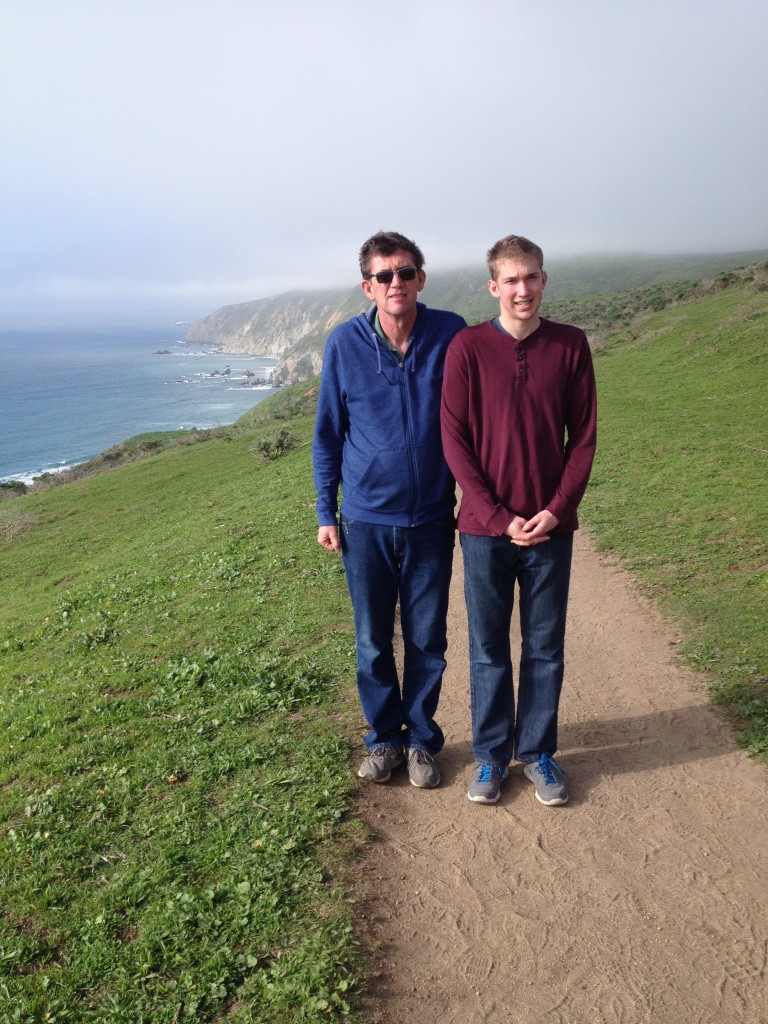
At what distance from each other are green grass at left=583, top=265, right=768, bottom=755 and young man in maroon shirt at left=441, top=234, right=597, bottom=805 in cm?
Answer: 242

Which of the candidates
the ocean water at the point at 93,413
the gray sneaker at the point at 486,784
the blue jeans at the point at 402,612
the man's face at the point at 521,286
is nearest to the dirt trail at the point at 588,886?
the gray sneaker at the point at 486,784

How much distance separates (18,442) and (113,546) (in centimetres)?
10392

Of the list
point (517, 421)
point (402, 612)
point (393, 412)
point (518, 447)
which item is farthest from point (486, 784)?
point (393, 412)

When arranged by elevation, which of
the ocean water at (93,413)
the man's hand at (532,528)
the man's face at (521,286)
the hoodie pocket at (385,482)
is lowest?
the ocean water at (93,413)

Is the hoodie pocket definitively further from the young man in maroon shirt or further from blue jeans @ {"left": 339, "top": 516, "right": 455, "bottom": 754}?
the young man in maroon shirt

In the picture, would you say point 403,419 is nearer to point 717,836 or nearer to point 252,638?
point 717,836

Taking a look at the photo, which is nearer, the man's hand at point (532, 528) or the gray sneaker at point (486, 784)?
the man's hand at point (532, 528)

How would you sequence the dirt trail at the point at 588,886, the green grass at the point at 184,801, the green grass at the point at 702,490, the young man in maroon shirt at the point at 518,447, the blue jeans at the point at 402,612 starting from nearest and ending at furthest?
the dirt trail at the point at 588,886
the green grass at the point at 184,801
the young man in maroon shirt at the point at 518,447
the blue jeans at the point at 402,612
the green grass at the point at 702,490

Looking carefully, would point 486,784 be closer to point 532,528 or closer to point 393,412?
point 532,528

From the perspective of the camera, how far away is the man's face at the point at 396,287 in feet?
15.2

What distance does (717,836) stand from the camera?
4.86 m

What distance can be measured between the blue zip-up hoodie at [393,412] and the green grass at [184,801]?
2.23 m

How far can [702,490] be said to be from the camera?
1340cm

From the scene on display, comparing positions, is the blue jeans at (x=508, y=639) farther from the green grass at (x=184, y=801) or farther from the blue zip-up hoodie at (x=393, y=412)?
the green grass at (x=184, y=801)
